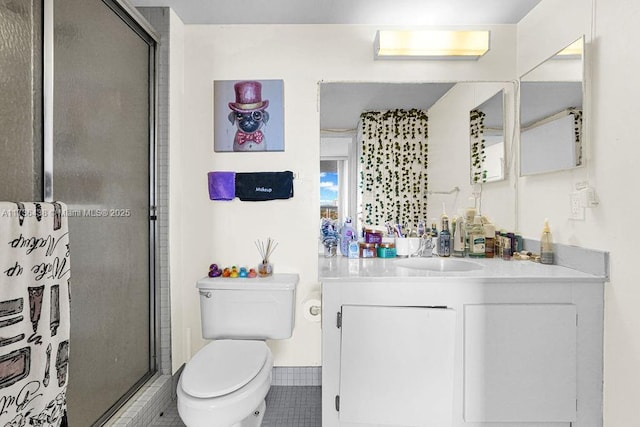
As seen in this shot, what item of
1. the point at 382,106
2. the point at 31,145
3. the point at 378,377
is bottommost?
the point at 378,377

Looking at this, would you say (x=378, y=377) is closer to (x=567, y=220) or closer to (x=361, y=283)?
(x=361, y=283)

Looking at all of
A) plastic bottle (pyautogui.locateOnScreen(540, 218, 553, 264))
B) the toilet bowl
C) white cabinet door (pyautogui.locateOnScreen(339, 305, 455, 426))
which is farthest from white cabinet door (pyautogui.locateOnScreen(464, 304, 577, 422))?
the toilet bowl

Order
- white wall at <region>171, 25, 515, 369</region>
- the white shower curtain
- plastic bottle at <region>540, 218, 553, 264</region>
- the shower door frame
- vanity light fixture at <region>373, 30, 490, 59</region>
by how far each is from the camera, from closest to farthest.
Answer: the white shower curtain < the shower door frame < plastic bottle at <region>540, 218, 553, 264</region> < vanity light fixture at <region>373, 30, 490, 59</region> < white wall at <region>171, 25, 515, 369</region>

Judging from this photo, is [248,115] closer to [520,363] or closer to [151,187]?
[151,187]

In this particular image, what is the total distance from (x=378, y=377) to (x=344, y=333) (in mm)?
233

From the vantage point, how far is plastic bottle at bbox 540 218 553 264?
6.05 ft

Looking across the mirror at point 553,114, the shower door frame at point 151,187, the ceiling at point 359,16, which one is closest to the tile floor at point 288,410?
the shower door frame at point 151,187

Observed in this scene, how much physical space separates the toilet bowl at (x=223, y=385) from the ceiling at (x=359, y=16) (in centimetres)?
129

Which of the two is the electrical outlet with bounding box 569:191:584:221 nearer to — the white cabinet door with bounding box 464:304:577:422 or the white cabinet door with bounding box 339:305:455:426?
the white cabinet door with bounding box 464:304:577:422

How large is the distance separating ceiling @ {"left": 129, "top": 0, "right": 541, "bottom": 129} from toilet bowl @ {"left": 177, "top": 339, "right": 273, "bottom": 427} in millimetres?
1290

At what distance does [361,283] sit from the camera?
1.61m

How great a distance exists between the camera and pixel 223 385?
1431 mm

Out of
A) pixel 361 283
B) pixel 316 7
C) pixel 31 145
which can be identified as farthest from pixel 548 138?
pixel 31 145

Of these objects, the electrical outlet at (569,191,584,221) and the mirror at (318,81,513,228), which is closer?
the electrical outlet at (569,191,584,221)
